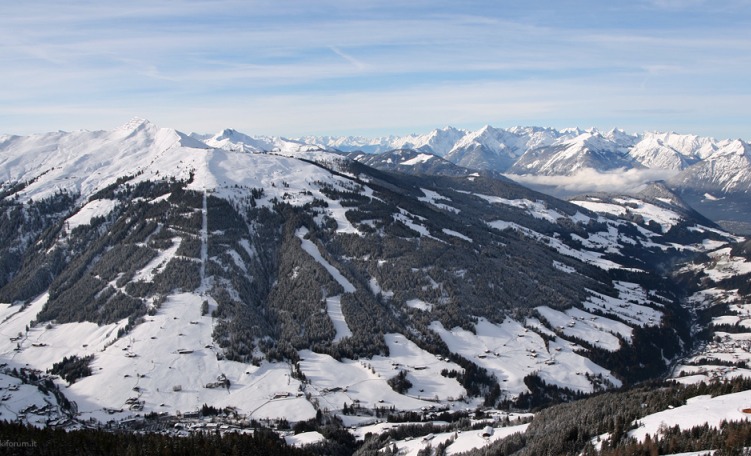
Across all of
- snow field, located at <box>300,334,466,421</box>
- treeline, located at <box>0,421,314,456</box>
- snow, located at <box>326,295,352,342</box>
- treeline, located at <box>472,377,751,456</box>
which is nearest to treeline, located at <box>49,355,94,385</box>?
treeline, located at <box>0,421,314,456</box>

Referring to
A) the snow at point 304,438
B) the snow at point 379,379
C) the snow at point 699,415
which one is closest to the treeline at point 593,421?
the snow at point 699,415

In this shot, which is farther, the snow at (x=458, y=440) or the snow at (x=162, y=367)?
the snow at (x=162, y=367)

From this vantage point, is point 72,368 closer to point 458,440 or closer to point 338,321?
point 338,321

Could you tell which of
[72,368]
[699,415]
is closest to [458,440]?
[699,415]

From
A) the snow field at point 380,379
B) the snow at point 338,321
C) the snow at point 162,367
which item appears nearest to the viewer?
the snow at point 162,367

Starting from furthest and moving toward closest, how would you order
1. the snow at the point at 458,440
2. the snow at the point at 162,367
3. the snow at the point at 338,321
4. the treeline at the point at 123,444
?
the snow at the point at 338,321, the snow at the point at 162,367, the snow at the point at 458,440, the treeline at the point at 123,444

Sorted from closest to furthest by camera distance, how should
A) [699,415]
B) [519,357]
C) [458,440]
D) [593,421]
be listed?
[699,415] < [593,421] < [458,440] < [519,357]

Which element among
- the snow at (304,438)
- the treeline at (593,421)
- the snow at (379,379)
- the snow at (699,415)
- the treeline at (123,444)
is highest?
the snow at (699,415)

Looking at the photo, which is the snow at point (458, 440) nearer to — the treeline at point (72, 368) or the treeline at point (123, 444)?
the treeline at point (123, 444)

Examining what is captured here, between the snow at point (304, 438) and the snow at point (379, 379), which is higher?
the snow at point (379, 379)

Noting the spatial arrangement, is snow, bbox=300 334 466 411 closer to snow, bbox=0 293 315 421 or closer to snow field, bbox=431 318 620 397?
snow, bbox=0 293 315 421

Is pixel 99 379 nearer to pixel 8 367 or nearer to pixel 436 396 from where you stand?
pixel 8 367

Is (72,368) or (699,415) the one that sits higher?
(699,415)
